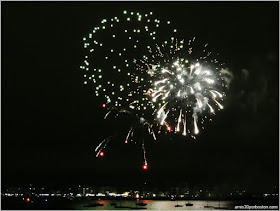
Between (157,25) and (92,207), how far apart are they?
129742 millimetres

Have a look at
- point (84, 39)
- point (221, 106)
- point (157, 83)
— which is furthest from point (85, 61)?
point (221, 106)

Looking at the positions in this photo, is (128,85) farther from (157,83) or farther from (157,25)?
(157,25)

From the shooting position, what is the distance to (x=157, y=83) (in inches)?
824

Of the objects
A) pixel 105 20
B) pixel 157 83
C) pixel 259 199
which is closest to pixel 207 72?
pixel 157 83

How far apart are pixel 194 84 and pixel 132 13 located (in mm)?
4763

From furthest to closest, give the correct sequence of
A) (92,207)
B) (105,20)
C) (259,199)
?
(259,199) < (92,207) < (105,20)

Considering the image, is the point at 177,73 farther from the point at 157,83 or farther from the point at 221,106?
the point at 221,106

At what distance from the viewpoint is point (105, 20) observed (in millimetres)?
19641

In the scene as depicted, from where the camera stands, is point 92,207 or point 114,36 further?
point 92,207

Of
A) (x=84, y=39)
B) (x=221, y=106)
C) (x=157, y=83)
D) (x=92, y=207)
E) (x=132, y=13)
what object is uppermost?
(x=132, y=13)

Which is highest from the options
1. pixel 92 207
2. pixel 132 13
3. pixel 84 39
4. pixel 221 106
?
pixel 132 13

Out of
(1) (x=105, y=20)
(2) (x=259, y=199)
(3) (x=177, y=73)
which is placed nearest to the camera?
(1) (x=105, y=20)

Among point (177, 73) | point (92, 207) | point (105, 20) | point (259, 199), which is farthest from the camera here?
point (259, 199)

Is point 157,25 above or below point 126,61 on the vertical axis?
above
